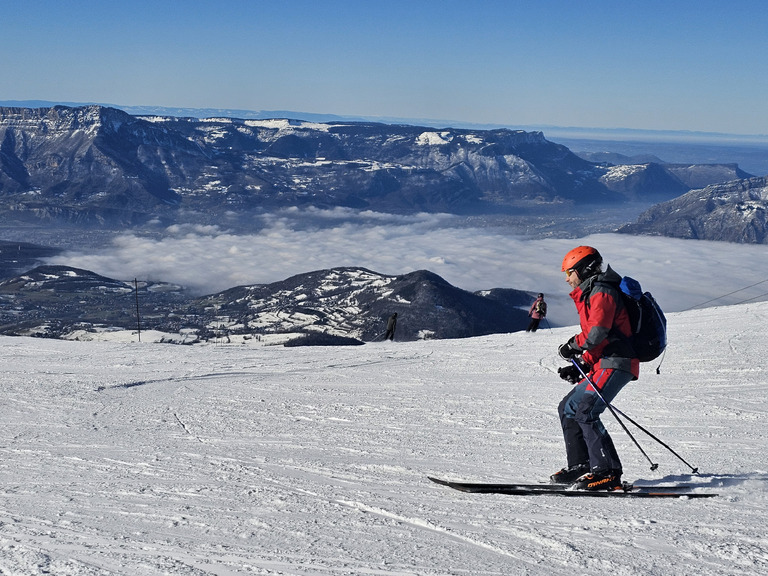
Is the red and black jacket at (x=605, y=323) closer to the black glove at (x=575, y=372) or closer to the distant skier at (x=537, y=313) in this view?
the black glove at (x=575, y=372)

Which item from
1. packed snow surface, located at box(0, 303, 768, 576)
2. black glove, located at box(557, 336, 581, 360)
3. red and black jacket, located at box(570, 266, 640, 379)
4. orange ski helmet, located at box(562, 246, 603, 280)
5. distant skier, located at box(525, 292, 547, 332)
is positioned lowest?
distant skier, located at box(525, 292, 547, 332)

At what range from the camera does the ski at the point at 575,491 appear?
6.69 m

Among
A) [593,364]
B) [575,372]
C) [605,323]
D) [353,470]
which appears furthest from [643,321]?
[353,470]

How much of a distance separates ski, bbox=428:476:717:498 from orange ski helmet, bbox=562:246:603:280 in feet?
6.72

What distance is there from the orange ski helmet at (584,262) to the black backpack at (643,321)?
1.03ft

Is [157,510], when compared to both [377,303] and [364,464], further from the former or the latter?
[377,303]

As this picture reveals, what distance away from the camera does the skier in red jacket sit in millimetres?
6426

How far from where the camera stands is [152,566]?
456cm

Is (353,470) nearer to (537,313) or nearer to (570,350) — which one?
(570,350)

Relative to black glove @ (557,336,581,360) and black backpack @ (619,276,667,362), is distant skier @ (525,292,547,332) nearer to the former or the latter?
black glove @ (557,336,581,360)

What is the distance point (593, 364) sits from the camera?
6.97 metres

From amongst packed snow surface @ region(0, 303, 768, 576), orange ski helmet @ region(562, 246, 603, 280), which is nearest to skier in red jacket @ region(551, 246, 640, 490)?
orange ski helmet @ region(562, 246, 603, 280)

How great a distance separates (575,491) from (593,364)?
1.22 meters

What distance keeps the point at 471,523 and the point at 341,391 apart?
839cm
